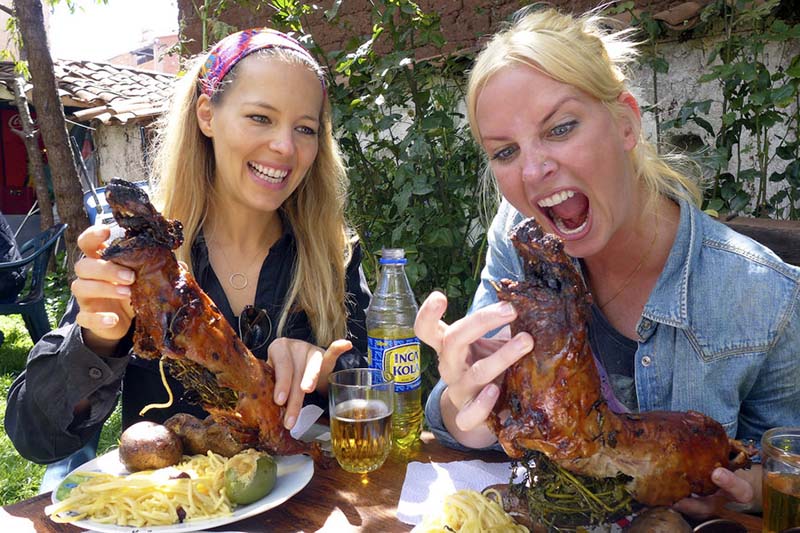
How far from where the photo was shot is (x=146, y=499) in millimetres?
1600

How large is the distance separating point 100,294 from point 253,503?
2.24 feet

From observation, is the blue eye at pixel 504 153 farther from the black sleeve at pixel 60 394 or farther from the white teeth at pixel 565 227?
the black sleeve at pixel 60 394

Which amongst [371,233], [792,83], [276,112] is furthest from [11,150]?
[792,83]

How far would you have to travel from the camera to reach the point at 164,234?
1.66 m

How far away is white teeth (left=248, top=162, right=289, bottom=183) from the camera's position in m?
2.52

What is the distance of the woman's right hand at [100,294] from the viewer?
1.62 metres

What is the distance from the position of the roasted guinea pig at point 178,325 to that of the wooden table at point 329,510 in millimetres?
206

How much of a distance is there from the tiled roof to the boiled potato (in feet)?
30.5

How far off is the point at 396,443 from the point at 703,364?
40.0 inches

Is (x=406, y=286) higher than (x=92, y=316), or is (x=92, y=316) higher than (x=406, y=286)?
(x=92, y=316)

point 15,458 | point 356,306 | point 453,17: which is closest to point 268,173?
point 356,306

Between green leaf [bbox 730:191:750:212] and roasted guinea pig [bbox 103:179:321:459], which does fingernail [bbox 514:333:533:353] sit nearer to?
roasted guinea pig [bbox 103:179:321:459]

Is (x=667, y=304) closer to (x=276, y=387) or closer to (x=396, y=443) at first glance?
(x=396, y=443)

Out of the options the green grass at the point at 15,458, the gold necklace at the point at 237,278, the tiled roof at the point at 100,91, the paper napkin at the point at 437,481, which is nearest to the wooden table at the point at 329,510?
the paper napkin at the point at 437,481
